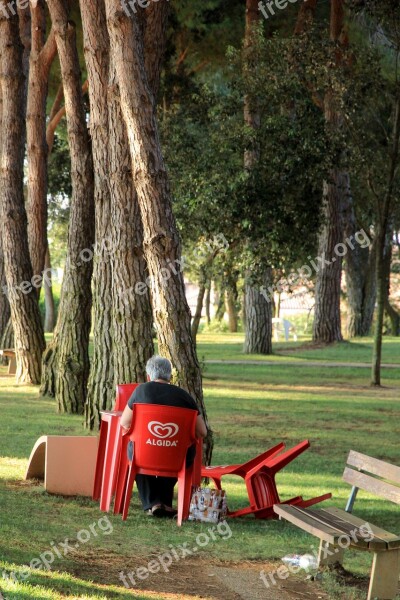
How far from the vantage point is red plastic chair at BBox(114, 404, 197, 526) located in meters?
8.18

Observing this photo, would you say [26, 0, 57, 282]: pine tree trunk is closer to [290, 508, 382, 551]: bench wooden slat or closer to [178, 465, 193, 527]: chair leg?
[178, 465, 193, 527]: chair leg

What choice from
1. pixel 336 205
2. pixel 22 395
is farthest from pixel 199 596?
pixel 336 205

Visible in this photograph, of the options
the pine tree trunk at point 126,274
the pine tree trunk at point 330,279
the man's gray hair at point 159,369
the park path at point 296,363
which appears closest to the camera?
the man's gray hair at point 159,369

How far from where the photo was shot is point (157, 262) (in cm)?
1045

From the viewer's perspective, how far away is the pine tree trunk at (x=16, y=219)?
19.8 meters

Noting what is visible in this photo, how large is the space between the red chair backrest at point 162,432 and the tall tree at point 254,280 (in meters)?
13.5

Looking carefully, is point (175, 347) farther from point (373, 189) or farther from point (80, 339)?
point (373, 189)

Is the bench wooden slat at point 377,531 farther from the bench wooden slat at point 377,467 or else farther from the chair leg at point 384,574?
the bench wooden slat at point 377,467

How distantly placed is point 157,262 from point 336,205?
21.0 meters

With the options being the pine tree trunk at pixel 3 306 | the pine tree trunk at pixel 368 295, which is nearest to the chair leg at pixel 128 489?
the pine tree trunk at pixel 3 306

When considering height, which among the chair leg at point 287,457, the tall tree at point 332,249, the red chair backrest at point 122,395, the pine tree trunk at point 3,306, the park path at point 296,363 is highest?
the tall tree at point 332,249

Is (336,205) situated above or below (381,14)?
below

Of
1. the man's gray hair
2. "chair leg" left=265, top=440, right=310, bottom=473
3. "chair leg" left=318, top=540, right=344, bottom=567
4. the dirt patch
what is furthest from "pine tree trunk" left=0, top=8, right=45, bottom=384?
"chair leg" left=318, top=540, right=344, bottom=567

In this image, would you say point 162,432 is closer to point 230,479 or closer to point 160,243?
point 160,243
